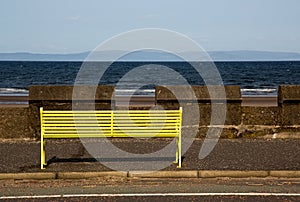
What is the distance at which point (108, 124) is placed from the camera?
9602mm

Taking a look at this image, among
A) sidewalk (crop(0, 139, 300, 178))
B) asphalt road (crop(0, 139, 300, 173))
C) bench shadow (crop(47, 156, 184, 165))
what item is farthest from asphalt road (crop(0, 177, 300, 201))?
bench shadow (crop(47, 156, 184, 165))

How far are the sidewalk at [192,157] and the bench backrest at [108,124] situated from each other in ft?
1.84

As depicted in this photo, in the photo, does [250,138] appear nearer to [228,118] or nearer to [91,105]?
[228,118]

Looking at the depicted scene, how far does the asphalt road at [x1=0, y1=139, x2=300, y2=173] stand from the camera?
9156 millimetres

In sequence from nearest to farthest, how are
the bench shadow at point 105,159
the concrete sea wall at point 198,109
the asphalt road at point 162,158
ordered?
the asphalt road at point 162,158 < the bench shadow at point 105,159 < the concrete sea wall at point 198,109

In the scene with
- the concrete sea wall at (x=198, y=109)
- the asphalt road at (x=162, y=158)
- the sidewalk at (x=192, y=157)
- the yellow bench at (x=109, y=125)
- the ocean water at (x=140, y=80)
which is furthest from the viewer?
the ocean water at (x=140, y=80)

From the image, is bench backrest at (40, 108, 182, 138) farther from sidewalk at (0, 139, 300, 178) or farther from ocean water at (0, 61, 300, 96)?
ocean water at (0, 61, 300, 96)

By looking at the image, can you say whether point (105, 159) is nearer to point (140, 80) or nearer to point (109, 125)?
point (109, 125)

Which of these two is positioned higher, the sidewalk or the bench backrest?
the bench backrest

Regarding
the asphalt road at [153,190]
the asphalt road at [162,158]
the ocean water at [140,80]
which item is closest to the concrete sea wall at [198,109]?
the asphalt road at [162,158]

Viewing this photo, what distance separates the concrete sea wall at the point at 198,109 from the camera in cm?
1159

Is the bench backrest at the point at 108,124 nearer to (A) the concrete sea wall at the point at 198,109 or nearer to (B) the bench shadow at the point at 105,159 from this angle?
(B) the bench shadow at the point at 105,159

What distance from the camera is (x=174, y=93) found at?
→ 11797 millimetres

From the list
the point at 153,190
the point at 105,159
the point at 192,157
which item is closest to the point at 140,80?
the point at 192,157
